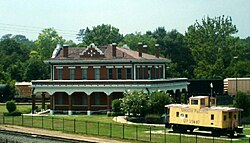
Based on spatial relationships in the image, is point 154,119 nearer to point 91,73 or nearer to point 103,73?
point 103,73

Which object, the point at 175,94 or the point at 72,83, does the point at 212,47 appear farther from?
the point at 72,83

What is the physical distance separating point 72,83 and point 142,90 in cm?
913

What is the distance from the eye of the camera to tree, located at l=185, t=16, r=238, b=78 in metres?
100

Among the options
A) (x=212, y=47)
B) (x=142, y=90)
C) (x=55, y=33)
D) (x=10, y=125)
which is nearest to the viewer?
(x=10, y=125)

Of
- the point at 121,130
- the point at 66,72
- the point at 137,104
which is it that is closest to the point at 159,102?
the point at 137,104

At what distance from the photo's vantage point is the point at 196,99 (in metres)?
47.6

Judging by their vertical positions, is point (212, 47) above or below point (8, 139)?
above

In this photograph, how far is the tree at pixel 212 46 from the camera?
100m

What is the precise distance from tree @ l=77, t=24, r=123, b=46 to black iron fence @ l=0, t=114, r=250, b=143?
74606mm

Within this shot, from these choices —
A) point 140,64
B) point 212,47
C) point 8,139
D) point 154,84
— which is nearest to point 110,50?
point 140,64

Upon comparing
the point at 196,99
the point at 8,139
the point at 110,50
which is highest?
the point at 110,50

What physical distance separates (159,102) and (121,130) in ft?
28.4

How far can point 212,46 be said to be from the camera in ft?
352

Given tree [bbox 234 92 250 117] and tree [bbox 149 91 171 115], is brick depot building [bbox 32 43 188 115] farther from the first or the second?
tree [bbox 234 92 250 117]
